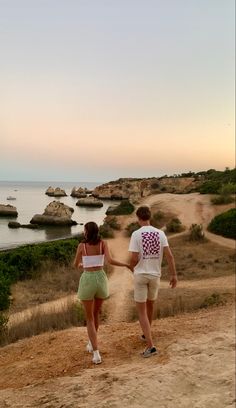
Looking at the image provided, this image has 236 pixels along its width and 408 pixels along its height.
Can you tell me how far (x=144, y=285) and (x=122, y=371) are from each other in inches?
43.7

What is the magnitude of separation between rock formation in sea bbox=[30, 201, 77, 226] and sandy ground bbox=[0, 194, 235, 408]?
35.5 metres

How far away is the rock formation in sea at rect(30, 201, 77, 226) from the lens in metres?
43.7

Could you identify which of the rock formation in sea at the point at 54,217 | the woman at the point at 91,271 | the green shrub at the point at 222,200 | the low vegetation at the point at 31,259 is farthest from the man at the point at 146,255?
the rock formation in sea at the point at 54,217

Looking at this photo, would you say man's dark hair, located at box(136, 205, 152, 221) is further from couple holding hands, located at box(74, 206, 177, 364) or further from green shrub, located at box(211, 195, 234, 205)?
green shrub, located at box(211, 195, 234, 205)

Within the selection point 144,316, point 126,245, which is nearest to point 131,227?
point 126,245

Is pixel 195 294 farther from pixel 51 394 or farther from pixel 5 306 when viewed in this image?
pixel 51 394

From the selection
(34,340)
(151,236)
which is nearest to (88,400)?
(151,236)

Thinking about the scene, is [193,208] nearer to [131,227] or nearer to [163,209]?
[163,209]

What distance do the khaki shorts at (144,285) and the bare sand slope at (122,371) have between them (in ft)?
2.94

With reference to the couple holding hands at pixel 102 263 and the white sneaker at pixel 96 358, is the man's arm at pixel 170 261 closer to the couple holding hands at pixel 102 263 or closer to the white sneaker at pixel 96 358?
the couple holding hands at pixel 102 263

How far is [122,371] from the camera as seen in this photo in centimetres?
582

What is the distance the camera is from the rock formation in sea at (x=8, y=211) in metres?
46.8

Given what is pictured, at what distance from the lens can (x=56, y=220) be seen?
43.8m

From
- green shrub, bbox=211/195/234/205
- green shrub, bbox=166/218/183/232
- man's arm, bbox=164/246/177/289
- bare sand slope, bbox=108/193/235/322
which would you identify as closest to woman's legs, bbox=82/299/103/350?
man's arm, bbox=164/246/177/289
